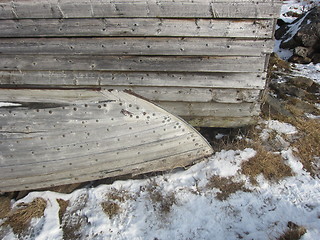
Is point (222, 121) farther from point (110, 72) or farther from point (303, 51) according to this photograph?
point (303, 51)

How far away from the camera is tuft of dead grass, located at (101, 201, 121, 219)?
297 centimetres

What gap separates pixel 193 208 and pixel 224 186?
587 mm

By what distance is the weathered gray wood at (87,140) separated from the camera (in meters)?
2.73

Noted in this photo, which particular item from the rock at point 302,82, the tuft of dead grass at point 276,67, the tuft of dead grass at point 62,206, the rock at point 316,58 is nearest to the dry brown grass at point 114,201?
the tuft of dead grass at point 62,206

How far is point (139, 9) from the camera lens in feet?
9.70

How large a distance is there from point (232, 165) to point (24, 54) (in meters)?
3.50

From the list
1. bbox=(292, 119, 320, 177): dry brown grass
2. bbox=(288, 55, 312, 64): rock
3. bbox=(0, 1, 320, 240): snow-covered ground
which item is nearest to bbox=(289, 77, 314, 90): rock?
bbox=(292, 119, 320, 177): dry brown grass

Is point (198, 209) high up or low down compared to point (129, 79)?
down

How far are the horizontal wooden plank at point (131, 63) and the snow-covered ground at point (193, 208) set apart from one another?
1.46 meters

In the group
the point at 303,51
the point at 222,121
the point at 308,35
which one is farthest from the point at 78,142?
the point at 308,35

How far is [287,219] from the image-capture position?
9.14 ft

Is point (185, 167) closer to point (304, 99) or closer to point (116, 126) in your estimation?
point (116, 126)

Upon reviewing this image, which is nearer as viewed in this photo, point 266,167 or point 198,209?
point 198,209

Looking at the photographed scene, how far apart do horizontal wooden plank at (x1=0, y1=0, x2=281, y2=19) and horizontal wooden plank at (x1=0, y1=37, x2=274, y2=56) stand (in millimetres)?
307
